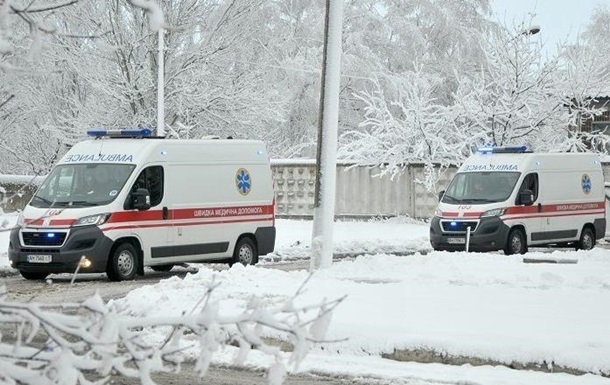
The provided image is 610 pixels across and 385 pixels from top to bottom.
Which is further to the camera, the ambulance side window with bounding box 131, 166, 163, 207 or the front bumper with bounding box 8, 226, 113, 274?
the ambulance side window with bounding box 131, 166, 163, 207

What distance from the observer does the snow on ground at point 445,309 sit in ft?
34.2

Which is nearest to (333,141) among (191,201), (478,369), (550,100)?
(191,201)

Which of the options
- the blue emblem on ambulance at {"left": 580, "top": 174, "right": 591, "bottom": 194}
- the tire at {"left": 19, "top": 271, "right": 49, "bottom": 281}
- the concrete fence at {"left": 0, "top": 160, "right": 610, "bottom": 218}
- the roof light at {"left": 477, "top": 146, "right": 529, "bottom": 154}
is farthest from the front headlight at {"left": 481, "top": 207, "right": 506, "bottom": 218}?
the concrete fence at {"left": 0, "top": 160, "right": 610, "bottom": 218}

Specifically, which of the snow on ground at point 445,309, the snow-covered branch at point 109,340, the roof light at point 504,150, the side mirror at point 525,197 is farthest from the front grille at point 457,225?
the snow-covered branch at point 109,340

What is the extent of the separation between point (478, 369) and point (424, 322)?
164 centimetres

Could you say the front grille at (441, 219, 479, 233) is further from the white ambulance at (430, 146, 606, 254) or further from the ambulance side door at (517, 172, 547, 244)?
the ambulance side door at (517, 172, 547, 244)

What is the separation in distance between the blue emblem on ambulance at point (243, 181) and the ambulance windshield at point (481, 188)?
6029 millimetres

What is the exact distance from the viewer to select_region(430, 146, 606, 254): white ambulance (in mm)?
24656

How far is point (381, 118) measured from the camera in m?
39.3

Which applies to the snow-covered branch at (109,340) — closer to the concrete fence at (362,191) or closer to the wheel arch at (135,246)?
the wheel arch at (135,246)

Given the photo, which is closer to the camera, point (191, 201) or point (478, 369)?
point (478, 369)

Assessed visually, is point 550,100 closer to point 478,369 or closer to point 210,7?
point 210,7

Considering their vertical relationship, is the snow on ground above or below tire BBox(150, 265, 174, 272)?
above

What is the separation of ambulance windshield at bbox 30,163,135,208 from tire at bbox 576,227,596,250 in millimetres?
11856
